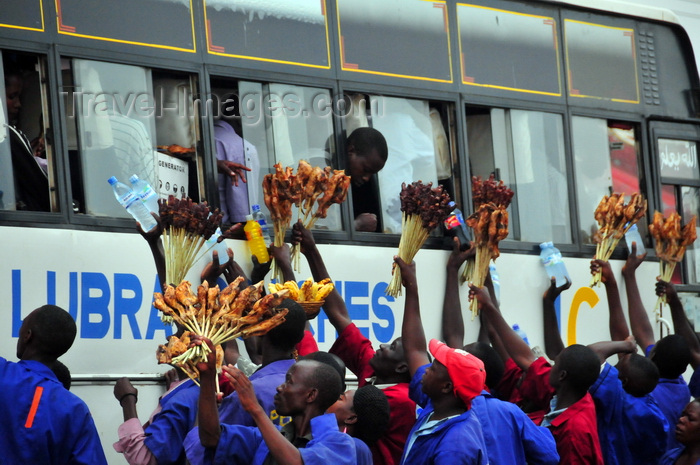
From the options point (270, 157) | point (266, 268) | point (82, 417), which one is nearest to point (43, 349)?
point (82, 417)

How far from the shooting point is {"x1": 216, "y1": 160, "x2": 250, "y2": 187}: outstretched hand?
6.95 metres

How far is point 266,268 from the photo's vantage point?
6848mm

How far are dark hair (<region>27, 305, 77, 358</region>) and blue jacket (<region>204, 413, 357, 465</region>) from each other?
3.03 feet

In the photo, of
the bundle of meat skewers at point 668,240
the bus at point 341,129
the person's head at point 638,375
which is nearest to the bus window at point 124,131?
the bus at point 341,129

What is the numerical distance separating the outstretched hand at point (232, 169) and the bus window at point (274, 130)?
0.06 metres

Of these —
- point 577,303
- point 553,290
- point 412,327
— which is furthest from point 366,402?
point 577,303

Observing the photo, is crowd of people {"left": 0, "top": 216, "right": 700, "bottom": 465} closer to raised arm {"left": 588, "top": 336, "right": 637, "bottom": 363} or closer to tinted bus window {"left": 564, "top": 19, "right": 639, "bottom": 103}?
raised arm {"left": 588, "top": 336, "right": 637, "bottom": 363}

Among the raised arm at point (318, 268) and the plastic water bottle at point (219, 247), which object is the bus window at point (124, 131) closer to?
the plastic water bottle at point (219, 247)

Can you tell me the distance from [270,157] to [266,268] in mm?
770

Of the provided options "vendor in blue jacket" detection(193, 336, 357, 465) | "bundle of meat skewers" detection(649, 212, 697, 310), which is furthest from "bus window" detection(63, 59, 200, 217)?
"bundle of meat skewers" detection(649, 212, 697, 310)

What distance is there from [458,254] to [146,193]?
231 cm

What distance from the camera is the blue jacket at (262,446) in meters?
4.51

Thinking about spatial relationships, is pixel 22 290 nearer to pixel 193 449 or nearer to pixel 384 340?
pixel 193 449

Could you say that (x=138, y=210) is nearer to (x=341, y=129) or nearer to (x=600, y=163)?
(x=341, y=129)
